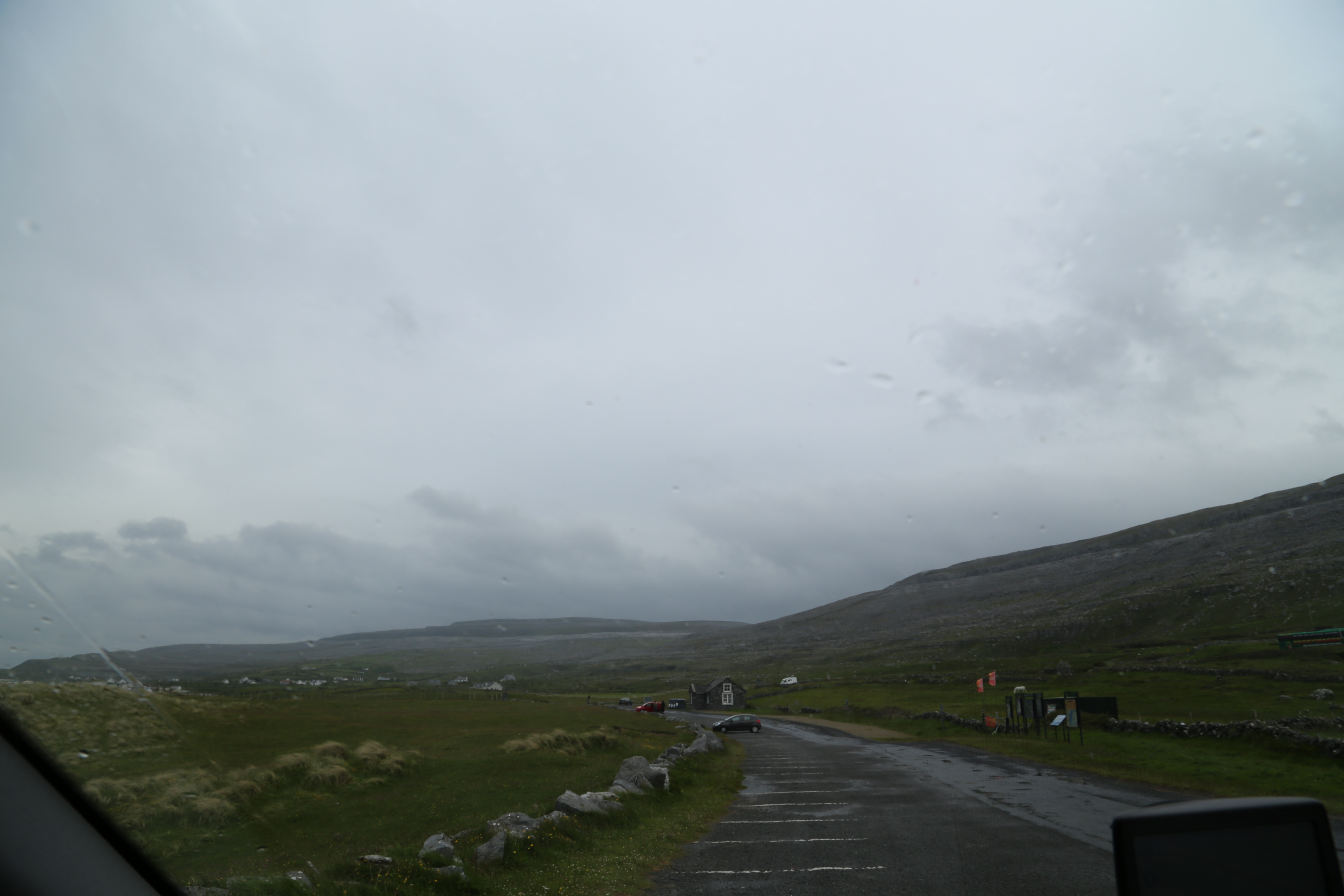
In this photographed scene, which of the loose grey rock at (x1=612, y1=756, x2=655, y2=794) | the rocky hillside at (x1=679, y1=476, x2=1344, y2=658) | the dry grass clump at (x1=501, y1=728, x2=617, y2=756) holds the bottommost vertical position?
the dry grass clump at (x1=501, y1=728, x2=617, y2=756)

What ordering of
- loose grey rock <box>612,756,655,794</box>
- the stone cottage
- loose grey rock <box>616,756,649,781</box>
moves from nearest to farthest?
loose grey rock <box>612,756,655,794</box> → loose grey rock <box>616,756,649,781</box> → the stone cottage

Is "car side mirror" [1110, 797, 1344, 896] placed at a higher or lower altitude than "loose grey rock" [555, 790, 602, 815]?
higher

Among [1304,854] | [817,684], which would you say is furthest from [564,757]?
[817,684]

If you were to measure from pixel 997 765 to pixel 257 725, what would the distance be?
25.3 m

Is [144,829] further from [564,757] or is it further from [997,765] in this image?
[997,765]

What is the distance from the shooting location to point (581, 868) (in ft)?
37.1

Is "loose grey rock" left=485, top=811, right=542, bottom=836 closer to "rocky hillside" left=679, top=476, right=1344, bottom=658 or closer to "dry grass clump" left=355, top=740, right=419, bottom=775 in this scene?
"dry grass clump" left=355, top=740, right=419, bottom=775

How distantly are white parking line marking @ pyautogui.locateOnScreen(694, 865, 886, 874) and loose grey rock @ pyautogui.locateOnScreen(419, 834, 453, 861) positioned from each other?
4011mm

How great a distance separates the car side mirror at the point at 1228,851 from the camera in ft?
9.82

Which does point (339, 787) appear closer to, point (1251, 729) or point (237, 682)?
point (237, 682)

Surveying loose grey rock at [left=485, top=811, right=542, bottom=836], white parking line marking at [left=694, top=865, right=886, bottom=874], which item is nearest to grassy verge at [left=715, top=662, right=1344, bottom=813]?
white parking line marking at [left=694, top=865, right=886, bottom=874]

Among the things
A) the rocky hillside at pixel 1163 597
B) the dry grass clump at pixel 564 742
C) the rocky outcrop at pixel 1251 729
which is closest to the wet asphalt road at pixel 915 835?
the rocky outcrop at pixel 1251 729

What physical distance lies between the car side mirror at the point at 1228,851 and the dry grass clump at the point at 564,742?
88.0 feet

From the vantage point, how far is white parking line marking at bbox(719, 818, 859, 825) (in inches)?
615
